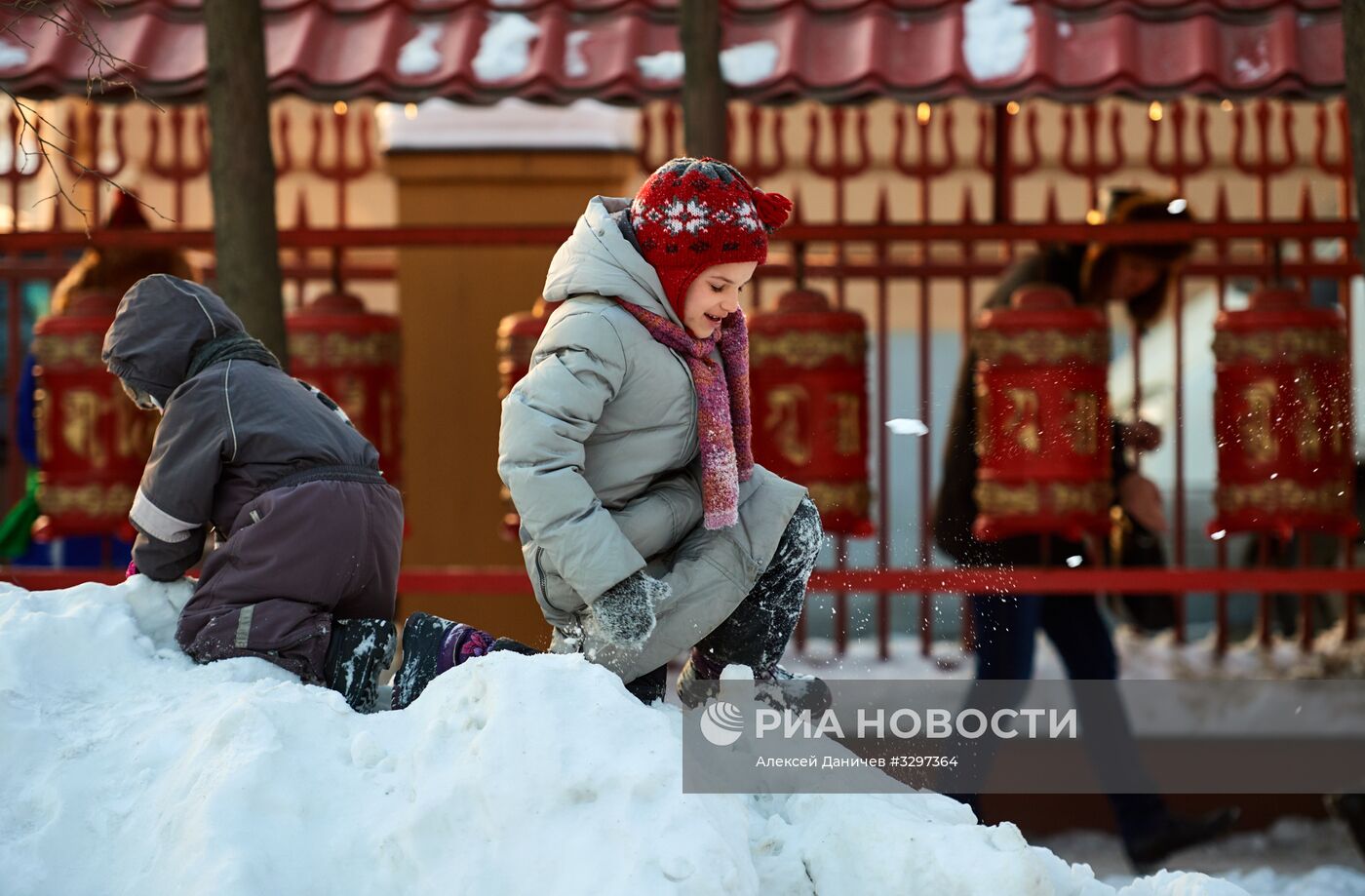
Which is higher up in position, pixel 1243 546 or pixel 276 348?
pixel 276 348

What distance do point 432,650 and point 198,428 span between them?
69 centimetres

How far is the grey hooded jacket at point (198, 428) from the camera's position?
3.43m

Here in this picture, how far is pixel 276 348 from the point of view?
456cm

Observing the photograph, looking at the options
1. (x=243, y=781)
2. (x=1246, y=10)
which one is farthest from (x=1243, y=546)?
(x=243, y=781)

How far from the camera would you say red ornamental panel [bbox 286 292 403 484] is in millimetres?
5047

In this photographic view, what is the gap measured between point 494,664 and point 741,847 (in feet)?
1.68

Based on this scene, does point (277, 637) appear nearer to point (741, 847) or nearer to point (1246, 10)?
point (741, 847)

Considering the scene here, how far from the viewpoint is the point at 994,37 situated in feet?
16.4

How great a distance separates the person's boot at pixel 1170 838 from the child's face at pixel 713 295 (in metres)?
2.45

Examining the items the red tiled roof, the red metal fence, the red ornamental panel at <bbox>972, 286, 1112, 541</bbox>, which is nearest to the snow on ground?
the red metal fence

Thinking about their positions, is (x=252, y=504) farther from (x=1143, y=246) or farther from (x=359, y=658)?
(x=1143, y=246)

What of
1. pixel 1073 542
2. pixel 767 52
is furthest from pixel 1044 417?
pixel 767 52

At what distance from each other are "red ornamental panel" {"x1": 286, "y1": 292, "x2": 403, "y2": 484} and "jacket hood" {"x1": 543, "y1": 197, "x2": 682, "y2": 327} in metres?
1.96

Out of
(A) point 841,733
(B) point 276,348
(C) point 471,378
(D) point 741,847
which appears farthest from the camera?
(C) point 471,378
